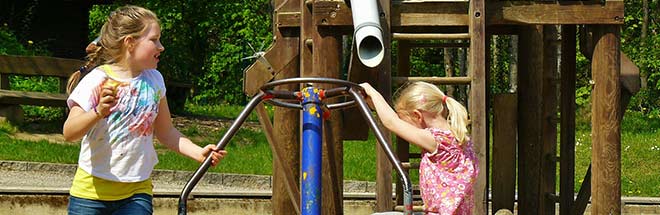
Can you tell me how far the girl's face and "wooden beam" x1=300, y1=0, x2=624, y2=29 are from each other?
2042mm

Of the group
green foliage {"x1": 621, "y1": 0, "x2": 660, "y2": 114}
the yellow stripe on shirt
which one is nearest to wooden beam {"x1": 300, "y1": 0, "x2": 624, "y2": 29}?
the yellow stripe on shirt

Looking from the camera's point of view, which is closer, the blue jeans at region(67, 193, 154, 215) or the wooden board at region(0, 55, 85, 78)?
the blue jeans at region(67, 193, 154, 215)

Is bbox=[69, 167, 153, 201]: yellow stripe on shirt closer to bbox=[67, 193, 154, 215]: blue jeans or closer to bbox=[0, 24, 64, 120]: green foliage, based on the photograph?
bbox=[67, 193, 154, 215]: blue jeans

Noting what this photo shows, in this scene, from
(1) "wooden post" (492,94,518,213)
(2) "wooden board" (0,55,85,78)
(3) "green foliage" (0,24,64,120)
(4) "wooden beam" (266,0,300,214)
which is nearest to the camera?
(4) "wooden beam" (266,0,300,214)

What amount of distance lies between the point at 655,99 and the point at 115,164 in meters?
25.0

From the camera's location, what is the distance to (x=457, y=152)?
4988 mm

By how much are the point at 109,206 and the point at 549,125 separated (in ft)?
14.0

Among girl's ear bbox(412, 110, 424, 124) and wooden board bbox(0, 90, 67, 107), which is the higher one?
girl's ear bbox(412, 110, 424, 124)

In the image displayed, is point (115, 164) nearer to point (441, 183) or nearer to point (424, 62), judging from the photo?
point (441, 183)

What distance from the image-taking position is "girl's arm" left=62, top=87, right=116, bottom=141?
4230 millimetres

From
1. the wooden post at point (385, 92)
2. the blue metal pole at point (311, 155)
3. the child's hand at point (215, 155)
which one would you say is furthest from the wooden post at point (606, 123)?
the child's hand at point (215, 155)

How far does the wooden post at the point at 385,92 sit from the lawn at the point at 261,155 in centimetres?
630

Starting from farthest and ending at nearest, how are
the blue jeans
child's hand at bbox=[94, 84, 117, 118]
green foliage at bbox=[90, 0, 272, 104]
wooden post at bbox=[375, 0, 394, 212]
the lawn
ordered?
green foliage at bbox=[90, 0, 272, 104]
the lawn
wooden post at bbox=[375, 0, 394, 212]
the blue jeans
child's hand at bbox=[94, 84, 117, 118]

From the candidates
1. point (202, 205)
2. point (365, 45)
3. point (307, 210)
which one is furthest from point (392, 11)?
point (202, 205)
